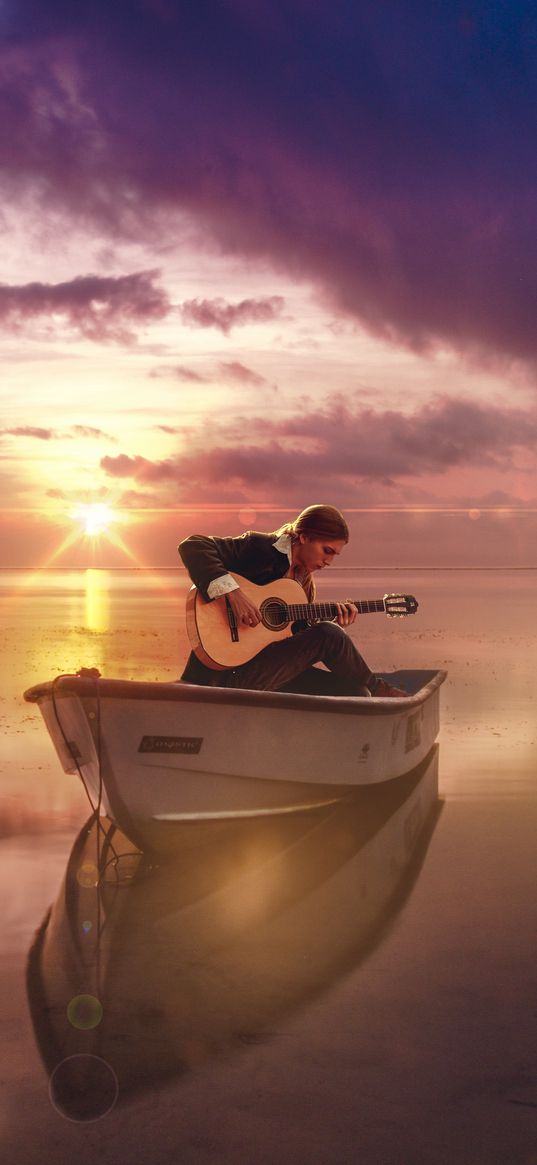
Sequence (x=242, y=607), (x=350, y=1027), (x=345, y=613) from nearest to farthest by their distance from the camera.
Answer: (x=350, y=1027) < (x=242, y=607) < (x=345, y=613)

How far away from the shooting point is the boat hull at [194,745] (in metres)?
6.59

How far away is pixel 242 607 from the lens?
782 cm

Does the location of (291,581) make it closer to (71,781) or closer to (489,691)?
(71,781)

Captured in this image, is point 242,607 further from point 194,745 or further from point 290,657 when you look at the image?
point 194,745

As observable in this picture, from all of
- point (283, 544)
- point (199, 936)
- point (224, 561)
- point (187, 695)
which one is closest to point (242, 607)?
point (224, 561)

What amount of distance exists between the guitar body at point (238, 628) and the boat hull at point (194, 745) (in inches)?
35.1

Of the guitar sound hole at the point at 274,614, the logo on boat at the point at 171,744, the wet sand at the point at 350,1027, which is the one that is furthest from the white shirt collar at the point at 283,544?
the wet sand at the point at 350,1027

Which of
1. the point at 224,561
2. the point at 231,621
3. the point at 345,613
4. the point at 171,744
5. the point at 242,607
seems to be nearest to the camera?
the point at 171,744

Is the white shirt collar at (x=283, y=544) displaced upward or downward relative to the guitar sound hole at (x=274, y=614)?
upward

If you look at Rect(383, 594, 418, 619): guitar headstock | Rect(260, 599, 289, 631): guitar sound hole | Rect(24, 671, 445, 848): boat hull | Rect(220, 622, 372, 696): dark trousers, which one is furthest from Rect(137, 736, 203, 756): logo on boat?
Rect(383, 594, 418, 619): guitar headstock

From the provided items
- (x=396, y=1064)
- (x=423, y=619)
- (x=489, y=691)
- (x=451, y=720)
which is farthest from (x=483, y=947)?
(x=423, y=619)

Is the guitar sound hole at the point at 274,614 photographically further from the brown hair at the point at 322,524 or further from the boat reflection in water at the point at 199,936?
the boat reflection in water at the point at 199,936

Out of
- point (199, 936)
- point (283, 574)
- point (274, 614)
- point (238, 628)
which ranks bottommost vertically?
point (199, 936)

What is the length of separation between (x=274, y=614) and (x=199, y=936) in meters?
3.15
